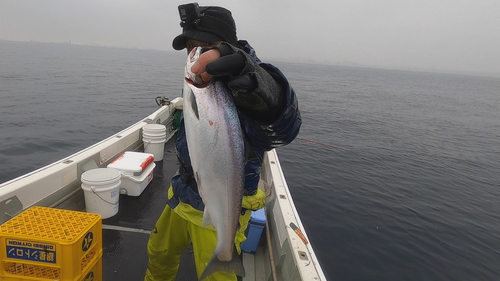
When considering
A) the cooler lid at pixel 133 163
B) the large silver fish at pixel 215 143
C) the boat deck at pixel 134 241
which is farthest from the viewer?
the cooler lid at pixel 133 163

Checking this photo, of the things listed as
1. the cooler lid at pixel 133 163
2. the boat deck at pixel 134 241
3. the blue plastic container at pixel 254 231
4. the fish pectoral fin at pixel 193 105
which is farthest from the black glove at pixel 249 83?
the cooler lid at pixel 133 163

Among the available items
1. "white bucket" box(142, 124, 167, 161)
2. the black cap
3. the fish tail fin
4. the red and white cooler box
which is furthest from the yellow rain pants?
"white bucket" box(142, 124, 167, 161)

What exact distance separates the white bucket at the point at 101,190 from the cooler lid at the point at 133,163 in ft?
1.75

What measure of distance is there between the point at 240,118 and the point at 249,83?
0.58m

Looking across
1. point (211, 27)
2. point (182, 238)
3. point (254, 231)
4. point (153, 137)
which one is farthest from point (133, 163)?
point (211, 27)

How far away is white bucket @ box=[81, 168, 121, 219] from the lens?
14.5 ft

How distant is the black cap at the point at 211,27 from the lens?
2359 millimetres

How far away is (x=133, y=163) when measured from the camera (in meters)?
5.45

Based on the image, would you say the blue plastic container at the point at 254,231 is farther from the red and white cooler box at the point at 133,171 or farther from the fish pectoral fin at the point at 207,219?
the red and white cooler box at the point at 133,171

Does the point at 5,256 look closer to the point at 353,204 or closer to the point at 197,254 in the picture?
the point at 197,254

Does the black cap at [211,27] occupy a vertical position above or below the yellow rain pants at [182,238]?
above

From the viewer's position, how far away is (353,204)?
10.8 m

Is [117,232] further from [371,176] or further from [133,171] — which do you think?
[371,176]

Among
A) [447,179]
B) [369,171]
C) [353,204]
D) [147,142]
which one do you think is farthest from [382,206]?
[147,142]
